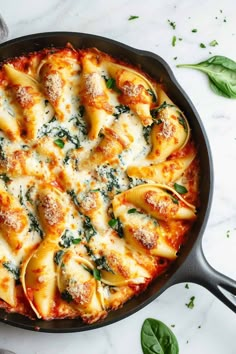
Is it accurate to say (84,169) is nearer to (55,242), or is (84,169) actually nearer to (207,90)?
(55,242)

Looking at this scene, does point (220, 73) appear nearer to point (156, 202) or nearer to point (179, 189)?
point (179, 189)

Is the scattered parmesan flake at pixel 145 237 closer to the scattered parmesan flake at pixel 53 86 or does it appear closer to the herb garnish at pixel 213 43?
the scattered parmesan flake at pixel 53 86

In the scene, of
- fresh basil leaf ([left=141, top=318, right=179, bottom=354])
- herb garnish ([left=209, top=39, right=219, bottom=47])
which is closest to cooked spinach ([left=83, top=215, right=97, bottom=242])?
fresh basil leaf ([left=141, top=318, right=179, bottom=354])

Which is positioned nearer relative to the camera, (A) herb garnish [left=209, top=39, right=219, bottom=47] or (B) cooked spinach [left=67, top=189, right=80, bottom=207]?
(B) cooked spinach [left=67, top=189, right=80, bottom=207]

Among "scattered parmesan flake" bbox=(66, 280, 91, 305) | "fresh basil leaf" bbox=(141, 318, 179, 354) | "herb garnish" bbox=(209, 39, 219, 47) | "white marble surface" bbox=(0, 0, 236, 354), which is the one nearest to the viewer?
"scattered parmesan flake" bbox=(66, 280, 91, 305)

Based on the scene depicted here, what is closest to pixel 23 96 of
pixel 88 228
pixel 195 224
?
pixel 88 228

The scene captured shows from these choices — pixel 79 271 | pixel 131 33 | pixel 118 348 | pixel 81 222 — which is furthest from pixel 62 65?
pixel 118 348

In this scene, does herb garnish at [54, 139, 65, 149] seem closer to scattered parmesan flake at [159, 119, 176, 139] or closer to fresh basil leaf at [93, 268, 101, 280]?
scattered parmesan flake at [159, 119, 176, 139]
